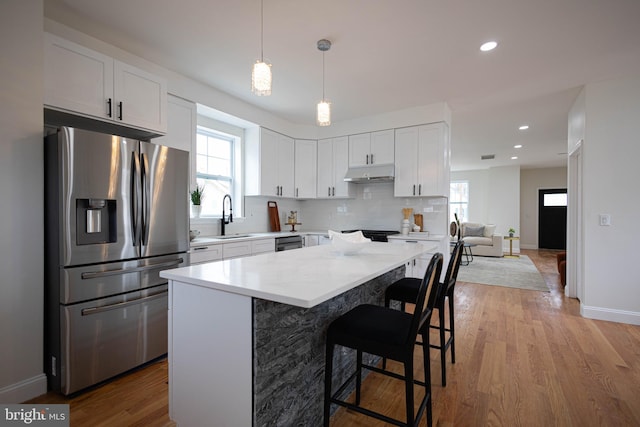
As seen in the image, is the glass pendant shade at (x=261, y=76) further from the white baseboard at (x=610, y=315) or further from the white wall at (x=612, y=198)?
the white baseboard at (x=610, y=315)

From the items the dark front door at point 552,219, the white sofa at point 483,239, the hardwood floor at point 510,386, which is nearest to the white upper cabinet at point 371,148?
the hardwood floor at point 510,386

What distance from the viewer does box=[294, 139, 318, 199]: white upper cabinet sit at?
5125 millimetres

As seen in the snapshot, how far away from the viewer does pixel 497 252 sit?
797 centimetres

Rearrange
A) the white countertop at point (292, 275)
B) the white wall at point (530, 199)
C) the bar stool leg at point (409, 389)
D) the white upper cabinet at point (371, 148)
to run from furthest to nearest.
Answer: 1. the white wall at point (530, 199)
2. the white upper cabinet at point (371, 148)
3. the bar stool leg at point (409, 389)
4. the white countertop at point (292, 275)

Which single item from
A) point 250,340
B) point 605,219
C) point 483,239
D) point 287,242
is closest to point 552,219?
point 483,239

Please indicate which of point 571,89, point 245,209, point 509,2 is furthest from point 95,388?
point 571,89

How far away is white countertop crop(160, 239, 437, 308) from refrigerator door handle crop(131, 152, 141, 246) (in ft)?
3.20

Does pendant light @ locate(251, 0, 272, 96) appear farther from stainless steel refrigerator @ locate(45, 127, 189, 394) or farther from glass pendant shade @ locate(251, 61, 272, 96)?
stainless steel refrigerator @ locate(45, 127, 189, 394)

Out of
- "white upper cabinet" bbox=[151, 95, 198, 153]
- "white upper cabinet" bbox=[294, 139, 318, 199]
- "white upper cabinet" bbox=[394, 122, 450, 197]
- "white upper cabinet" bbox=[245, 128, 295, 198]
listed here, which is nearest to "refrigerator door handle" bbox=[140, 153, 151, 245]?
"white upper cabinet" bbox=[151, 95, 198, 153]

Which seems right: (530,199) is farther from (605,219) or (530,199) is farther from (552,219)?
(605,219)

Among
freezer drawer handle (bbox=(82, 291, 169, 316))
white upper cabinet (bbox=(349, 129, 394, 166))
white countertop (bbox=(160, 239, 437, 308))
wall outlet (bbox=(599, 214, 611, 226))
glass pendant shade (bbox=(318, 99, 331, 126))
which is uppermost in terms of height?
white upper cabinet (bbox=(349, 129, 394, 166))

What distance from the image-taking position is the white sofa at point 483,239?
7980 mm

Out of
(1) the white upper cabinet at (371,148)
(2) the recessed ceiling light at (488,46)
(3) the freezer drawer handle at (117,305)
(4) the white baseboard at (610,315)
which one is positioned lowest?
(4) the white baseboard at (610,315)

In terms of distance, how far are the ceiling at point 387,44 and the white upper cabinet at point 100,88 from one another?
330mm
